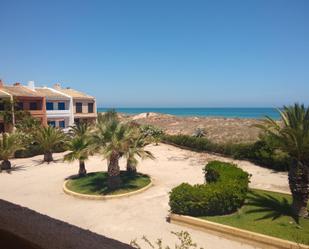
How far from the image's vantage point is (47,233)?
2449 millimetres

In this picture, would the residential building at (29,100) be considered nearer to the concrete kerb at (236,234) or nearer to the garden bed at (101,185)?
the garden bed at (101,185)

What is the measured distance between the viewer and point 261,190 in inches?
721

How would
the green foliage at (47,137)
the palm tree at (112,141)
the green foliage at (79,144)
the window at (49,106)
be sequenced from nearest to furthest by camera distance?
the palm tree at (112,141) < the green foliage at (79,144) < the green foliage at (47,137) < the window at (49,106)

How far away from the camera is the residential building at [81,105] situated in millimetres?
53781

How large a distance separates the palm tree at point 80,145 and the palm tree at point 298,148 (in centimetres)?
1216

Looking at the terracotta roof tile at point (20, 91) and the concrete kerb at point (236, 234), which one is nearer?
the concrete kerb at point (236, 234)

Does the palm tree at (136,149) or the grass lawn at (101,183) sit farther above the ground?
the palm tree at (136,149)

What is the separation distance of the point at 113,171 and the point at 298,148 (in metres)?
11.0

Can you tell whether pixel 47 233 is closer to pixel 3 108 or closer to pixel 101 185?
pixel 101 185

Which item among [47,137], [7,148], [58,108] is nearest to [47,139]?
[47,137]

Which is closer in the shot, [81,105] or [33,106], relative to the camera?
[33,106]

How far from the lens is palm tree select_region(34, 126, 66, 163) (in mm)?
28609

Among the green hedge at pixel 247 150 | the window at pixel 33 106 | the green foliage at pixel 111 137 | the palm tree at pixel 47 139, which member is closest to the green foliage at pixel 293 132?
the green hedge at pixel 247 150

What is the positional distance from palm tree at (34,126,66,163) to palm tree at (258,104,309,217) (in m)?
21.9
